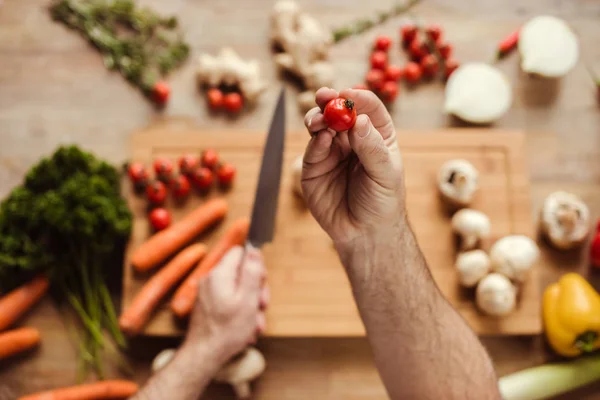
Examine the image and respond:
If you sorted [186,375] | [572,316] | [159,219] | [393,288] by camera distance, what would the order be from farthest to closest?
[159,219], [572,316], [186,375], [393,288]

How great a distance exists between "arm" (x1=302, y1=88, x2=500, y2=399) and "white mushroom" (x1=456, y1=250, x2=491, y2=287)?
1.21 feet

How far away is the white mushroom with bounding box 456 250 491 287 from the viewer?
1900 mm

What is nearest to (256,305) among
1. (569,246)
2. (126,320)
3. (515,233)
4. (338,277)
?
(338,277)

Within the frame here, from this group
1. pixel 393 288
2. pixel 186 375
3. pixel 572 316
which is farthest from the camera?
pixel 572 316

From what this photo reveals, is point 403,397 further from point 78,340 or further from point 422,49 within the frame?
point 422,49

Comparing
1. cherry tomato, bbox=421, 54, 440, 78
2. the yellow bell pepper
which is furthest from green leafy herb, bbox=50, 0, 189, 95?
the yellow bell pepper

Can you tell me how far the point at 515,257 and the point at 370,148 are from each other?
93 cm

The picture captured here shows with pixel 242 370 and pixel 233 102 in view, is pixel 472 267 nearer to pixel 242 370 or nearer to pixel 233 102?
pixel 242 370

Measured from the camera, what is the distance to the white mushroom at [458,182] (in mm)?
1931

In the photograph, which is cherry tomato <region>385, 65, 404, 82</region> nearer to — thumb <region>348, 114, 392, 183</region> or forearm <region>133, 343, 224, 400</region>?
thumb <region>348, 114, 392, 183</region>

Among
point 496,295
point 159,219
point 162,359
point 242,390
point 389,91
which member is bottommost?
point 242,390

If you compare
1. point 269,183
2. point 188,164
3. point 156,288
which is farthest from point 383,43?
point 156,288

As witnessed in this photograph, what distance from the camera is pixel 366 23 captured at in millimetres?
2254

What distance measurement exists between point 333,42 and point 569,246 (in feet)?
3.76
